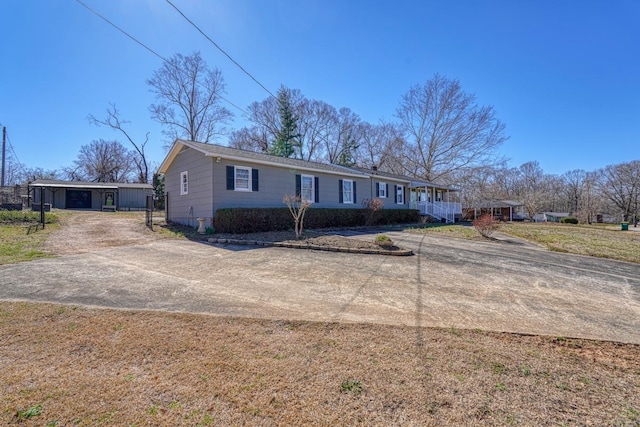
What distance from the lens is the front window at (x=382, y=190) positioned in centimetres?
2006

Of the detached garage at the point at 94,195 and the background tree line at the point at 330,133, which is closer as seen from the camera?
the detached garage at the point at 94,195

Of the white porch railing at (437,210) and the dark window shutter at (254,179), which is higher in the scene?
the dark window shutter at (254,179)

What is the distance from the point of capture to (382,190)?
2031 centimetres

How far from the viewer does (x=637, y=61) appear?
46.3 feet

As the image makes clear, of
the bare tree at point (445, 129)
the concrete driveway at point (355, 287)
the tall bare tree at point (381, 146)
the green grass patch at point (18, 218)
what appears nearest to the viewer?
the concrete driveway at point (355, 287)

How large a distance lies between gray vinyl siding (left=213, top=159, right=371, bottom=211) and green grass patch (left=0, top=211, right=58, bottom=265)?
5.37 metres

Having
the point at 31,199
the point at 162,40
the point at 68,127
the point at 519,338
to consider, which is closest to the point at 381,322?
the point at 519,338

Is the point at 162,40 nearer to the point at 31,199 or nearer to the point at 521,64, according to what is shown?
the point at 521,64

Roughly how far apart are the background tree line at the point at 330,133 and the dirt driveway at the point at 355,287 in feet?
75.3

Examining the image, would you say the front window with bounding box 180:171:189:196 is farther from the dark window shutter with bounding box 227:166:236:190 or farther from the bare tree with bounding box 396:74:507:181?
the bare tree with bounding box 396:74:507:181

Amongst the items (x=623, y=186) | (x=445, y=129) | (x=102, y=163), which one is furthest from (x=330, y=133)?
(x=623, y=186)

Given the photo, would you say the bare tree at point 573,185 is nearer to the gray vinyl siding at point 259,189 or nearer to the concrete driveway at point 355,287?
the concrete driveway at point 355,287

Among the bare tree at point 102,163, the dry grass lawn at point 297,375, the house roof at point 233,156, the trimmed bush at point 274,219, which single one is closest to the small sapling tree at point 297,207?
the trimmed bush at point 274,219

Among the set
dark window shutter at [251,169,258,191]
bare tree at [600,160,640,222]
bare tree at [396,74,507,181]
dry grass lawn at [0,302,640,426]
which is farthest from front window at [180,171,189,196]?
bare tree at [600,160,640,222]
